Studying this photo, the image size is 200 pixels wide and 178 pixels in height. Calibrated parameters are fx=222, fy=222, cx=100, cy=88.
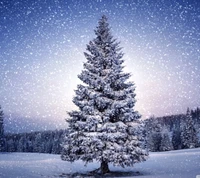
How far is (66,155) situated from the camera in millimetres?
17203

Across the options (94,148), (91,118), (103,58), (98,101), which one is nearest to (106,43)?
(103,58)

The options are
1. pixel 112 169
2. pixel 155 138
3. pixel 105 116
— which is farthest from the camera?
pixel 155 138

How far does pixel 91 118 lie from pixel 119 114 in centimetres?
243

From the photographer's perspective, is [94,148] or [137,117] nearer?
[94,148]

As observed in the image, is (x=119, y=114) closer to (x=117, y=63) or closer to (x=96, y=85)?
(x=96, y=85)

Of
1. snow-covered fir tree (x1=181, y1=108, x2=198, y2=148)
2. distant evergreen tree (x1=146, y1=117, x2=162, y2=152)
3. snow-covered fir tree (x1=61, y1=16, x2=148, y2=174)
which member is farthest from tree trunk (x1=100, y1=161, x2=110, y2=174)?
distant evergreen tree (x1=146, y1=117, x2=162, y2=152)

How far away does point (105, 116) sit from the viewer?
16.7 meters

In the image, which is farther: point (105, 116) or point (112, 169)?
point (112, 169)

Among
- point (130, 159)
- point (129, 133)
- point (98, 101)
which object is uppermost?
point (98, 101)

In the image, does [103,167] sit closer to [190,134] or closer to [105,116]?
[105,116]

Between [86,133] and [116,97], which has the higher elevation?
[116,97]

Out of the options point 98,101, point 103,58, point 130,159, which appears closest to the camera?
point 130,159

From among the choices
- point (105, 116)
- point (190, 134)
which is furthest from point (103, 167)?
point (190, 134)

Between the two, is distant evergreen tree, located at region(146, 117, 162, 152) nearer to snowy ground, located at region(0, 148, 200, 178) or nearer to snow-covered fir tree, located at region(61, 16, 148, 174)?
snowy ground, located at region(0, 148, 200, 178)
